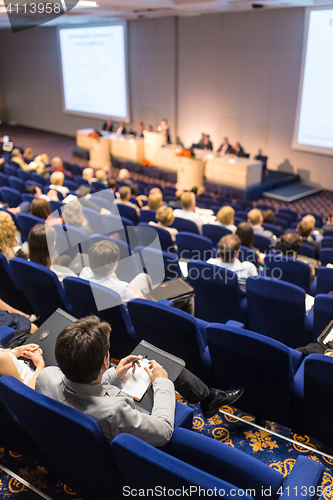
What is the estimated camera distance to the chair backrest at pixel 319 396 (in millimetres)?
1965

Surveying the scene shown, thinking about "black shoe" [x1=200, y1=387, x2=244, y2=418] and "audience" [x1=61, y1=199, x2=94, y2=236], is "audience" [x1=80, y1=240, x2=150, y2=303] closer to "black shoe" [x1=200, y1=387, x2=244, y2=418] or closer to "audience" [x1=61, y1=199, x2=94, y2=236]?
"black shoe" [x1=200, y1=387, x2=244, y2=418]

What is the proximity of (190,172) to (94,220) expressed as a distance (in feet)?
19.0

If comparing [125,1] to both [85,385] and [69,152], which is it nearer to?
[69,152]

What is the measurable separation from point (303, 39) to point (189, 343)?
33.4 feet

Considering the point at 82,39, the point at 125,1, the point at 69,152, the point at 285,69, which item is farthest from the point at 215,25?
the point at 69,152

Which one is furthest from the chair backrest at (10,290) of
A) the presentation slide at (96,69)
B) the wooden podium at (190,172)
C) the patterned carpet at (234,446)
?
the presentation slide at (96,69)

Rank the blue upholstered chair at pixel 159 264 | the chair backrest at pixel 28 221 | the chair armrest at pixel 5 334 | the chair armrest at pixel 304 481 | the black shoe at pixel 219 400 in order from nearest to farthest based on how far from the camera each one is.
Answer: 1. the chair armrest at pixel 304 481
2. the black shoe at pixel 219 400
3. the chair armrest at pixel 5 334
4. the blue upholstered chair at pixel 159 264
5. the chair backrest at pixel 28 221

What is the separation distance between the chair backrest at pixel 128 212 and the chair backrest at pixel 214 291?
2.78m

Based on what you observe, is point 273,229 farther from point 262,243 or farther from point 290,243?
point 290,243

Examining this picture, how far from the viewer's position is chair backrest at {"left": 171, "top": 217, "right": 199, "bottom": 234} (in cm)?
571

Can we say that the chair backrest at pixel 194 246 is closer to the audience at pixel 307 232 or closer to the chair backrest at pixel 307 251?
the chair backrest at pixel 307 251

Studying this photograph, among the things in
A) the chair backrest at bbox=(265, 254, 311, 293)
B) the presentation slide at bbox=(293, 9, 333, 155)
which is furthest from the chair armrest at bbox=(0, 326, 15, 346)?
the presentation slide at bbox=(293, 9, 333, 155)

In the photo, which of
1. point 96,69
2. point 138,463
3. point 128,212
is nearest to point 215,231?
point 128,212

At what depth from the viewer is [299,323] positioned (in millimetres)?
3240
